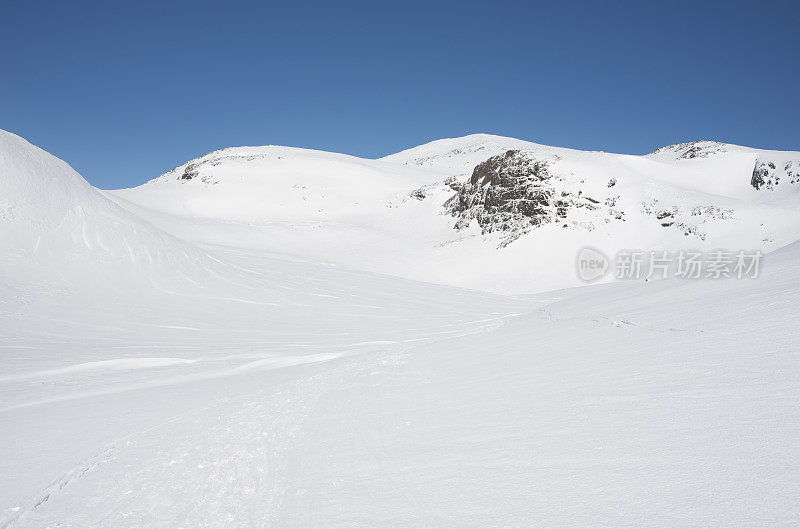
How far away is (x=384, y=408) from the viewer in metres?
4.44

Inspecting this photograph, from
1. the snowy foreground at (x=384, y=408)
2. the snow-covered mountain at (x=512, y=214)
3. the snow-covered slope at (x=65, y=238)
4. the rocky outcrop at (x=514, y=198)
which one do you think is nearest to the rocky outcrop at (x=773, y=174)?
the snow-covered mountain at (x=512, y=214)

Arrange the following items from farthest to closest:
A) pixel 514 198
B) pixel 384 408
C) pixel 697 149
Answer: pixel 697 149 < pixel 514 198 < pixel 384 408

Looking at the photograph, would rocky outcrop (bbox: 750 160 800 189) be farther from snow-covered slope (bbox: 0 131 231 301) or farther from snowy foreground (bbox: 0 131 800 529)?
snow-covered slope (bbox: 0 131 231 301)

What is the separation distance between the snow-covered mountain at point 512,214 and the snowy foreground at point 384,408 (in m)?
13.3

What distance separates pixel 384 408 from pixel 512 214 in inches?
957

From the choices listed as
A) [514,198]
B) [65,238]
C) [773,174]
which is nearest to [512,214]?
[514,198]

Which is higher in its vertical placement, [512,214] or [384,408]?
[512,214]

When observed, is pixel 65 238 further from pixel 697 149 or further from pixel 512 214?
pixel 697 149

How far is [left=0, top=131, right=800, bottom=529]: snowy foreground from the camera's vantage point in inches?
95.2

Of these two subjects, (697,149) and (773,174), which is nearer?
(773,174)

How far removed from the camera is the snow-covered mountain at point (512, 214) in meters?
22.5

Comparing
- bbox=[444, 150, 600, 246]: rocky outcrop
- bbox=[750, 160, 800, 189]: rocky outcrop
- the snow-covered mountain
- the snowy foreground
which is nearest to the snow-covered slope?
the snowy foreground

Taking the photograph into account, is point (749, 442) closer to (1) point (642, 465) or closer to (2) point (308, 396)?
(1) point (642, 465)

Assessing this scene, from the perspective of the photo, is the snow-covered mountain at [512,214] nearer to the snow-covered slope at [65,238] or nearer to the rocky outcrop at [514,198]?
the rocky outcrop at [514,198]
